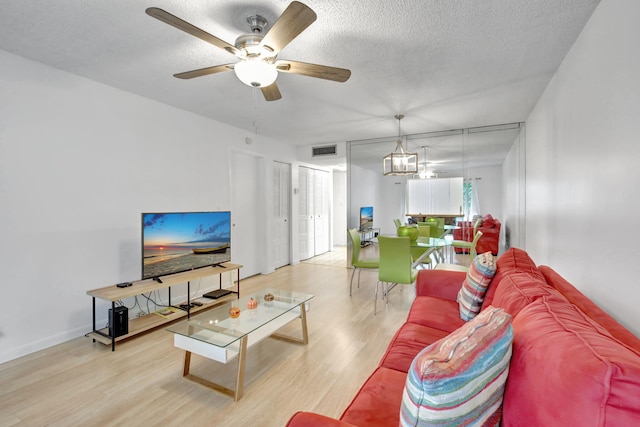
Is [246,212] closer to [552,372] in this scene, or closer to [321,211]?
[321,211]

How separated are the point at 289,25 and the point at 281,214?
14.2 feet

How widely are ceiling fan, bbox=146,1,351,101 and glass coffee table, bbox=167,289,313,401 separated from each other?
5.48ft

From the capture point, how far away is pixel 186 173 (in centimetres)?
380

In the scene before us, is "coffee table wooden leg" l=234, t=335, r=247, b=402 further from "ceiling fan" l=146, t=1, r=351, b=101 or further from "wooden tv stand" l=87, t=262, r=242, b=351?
"ceiling fan" l=146, t=1, r=351, b=101

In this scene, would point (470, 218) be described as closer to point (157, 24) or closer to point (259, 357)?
point (259, 357)

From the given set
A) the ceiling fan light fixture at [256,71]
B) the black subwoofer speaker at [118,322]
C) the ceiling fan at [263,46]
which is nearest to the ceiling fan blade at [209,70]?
the ceiling fan at [263,46]

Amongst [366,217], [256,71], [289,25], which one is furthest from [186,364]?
[366,217]

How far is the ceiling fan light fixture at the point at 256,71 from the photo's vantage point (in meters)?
1.83

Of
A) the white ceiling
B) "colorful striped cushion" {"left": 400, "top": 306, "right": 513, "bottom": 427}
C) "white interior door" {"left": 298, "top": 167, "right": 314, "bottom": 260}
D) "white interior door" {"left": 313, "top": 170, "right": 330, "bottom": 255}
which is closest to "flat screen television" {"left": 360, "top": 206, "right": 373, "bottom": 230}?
"white interior door" {"left": 313, "top": 170, "right": 330, "bottom": 255}

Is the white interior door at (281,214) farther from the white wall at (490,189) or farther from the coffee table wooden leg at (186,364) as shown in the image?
the white wall at (490,189)

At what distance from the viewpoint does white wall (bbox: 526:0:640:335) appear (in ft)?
4.52

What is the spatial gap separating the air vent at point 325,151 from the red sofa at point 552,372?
443 centimetres

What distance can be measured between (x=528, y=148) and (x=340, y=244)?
539cm

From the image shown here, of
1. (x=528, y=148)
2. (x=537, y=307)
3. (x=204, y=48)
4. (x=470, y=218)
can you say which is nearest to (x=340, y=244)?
(x=470, y=218)
